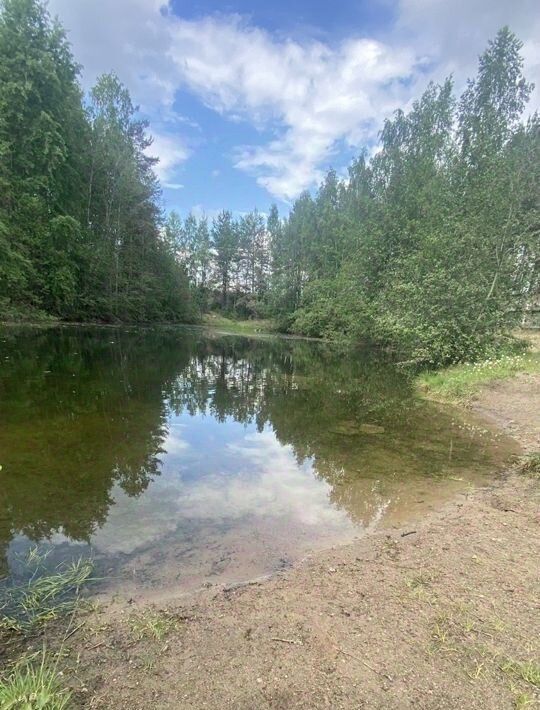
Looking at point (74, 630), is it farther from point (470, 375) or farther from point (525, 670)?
point (470, 375)

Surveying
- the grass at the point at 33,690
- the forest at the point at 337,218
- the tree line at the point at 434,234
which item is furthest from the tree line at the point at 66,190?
the grass at the point at 33,690

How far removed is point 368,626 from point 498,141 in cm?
2472

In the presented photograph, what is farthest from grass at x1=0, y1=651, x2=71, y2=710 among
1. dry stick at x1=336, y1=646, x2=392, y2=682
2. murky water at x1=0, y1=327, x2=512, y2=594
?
dry stick at x1=336, y1=646, x2=392, y2=682

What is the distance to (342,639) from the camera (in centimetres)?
262

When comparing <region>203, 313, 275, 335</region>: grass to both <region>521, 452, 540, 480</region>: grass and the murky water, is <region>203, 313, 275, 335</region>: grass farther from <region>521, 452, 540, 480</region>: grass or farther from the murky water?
<region>521, 452, 540, 480</region>: grass

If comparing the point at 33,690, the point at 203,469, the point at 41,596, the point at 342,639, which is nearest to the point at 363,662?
the point at 342,639

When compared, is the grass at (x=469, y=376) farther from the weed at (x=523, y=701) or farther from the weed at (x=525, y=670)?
the weed at (x=523, y=701)

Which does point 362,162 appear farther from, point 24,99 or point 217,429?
point 217,429

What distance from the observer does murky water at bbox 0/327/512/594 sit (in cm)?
393

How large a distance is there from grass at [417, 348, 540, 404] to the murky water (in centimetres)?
105

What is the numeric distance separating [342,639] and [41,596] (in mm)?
2258

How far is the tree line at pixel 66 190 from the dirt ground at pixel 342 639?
873 inches

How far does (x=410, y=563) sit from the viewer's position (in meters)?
3.63

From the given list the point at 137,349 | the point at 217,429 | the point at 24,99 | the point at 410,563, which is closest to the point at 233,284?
the point at 24,99
